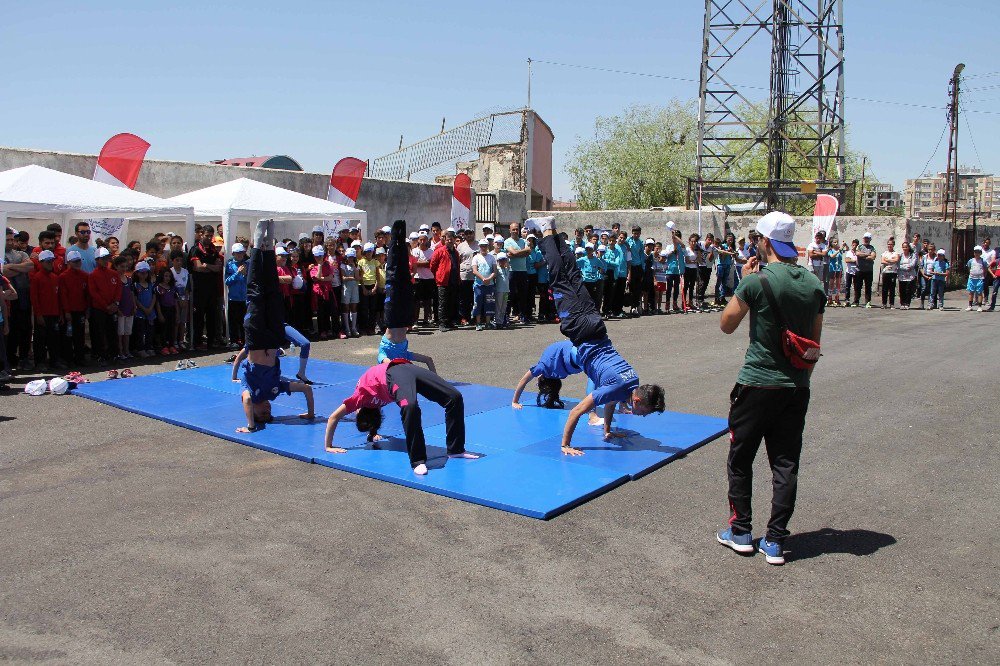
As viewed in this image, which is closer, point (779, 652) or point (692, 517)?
point (779, 652)

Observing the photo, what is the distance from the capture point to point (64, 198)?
11453 millimetres

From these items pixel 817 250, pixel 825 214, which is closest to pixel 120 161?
pixel 817 250

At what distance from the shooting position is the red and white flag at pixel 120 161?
45.3 ft

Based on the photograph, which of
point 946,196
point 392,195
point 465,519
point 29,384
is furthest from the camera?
point 946,196

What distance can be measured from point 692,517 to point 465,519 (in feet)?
4.99

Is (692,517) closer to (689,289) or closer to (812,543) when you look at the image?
(812,543)

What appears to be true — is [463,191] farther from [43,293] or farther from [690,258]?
[43,293]

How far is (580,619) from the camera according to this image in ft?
13.9

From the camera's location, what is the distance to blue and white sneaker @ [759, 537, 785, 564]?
493 centimetres

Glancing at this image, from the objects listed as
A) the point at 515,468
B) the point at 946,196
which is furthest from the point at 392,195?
the point at 946,196

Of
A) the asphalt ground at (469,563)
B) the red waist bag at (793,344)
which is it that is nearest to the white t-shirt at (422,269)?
the asphalt ground at (469,563)

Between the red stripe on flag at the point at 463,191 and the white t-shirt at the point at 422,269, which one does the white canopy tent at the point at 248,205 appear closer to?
the white t-shirt at the point at 422,269

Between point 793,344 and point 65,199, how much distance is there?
10.1 meters

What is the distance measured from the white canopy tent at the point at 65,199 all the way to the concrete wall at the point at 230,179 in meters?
1.98
